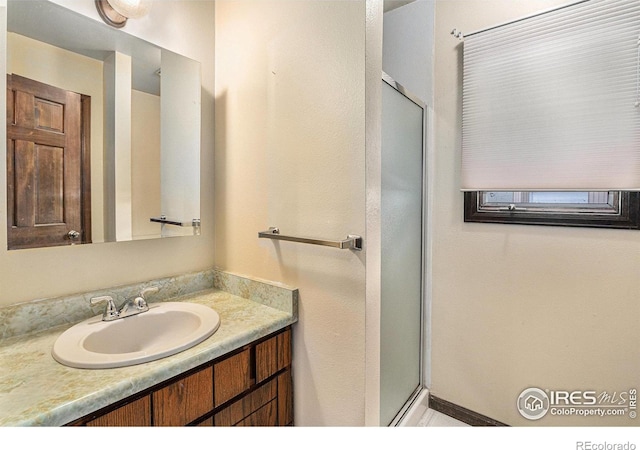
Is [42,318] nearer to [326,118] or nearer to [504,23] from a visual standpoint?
[326,118]

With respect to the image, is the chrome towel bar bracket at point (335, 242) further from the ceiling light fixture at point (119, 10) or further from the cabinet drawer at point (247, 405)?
the ceiling light fixture at point (119, 10)

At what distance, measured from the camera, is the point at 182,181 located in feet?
4.52

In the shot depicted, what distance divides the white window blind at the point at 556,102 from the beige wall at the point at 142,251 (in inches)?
50.8

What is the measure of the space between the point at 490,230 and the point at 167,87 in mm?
1656

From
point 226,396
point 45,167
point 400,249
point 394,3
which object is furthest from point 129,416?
point 394,3

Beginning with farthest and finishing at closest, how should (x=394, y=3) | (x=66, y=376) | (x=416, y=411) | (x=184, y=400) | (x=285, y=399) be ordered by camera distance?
(x=394, y=3)
(x=416, y=411)
(x=285, y=399)
(x=184, y=400)
(x=66, y=376)

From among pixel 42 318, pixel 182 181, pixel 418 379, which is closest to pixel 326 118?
pixel 182 181

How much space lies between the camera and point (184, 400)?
886 mm

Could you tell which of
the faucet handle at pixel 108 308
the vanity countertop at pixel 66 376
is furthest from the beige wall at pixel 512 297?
the faucet handle at pixel 108 308

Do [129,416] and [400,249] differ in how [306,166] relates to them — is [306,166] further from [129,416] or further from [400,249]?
[129,416]

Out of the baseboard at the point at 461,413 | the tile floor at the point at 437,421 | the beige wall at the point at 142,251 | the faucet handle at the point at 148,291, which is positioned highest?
the beige wall at the point at 142,251

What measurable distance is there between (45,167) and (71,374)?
0.66m

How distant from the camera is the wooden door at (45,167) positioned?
96 cm

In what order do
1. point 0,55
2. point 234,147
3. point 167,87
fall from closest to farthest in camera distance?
point 0,55 < point 167,87 < point 234,147
